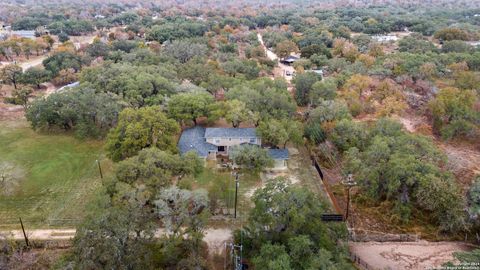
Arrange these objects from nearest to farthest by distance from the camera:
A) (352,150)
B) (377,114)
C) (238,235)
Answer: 1. (238,235)
2. (352,150)
3. (377,114)

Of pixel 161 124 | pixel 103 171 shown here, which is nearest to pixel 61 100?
pixel 103 171

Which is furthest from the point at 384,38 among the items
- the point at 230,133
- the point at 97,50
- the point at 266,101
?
the point at 230,133

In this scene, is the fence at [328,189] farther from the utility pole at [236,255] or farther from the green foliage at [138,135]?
the green foliage at [138,135]

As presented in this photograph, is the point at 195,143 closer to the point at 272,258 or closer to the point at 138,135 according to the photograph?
the point at 138,135

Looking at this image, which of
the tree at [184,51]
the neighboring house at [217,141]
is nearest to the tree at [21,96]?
the neighboring house at [217,141]

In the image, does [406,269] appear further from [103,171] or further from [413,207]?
[103,171]

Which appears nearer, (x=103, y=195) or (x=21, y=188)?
(x=103, y=195)
